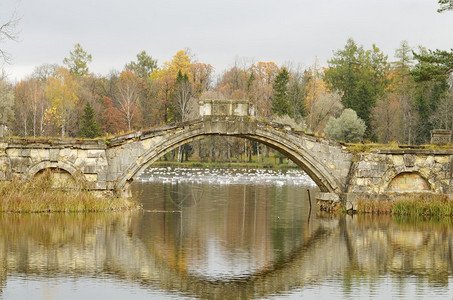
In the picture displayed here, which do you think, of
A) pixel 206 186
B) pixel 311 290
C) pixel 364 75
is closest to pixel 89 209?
pixel 311 290

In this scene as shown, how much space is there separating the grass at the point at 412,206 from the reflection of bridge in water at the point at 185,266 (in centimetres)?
289

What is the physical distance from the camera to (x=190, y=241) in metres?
22.5

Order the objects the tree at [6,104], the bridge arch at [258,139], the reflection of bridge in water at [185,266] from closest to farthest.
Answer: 1. the reflection of bridge in water at [185,266]
2. the bridge arch at [258,139]
3. the tree at [6,104]

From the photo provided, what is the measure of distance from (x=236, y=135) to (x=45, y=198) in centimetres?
771

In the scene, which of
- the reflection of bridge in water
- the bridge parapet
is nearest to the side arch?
the reflection of bridge in water

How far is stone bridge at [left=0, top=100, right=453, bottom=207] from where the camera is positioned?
28.1 m

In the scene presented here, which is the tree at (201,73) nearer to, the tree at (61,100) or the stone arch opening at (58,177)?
the tree at (61,100)

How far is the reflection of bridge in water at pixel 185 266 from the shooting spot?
666 inches

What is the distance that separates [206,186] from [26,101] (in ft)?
132

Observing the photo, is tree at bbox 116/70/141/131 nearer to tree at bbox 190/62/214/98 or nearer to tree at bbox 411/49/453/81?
tree at bbox 190/62/214/98

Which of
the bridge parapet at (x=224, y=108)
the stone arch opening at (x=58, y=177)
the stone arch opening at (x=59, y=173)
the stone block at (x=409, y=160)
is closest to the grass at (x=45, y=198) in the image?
the stone arch opening at (x=58, y=177)

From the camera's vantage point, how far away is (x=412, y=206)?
2948 cm

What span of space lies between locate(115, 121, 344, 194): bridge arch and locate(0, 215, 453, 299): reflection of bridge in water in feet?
9.69

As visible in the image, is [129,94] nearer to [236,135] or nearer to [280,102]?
[280,102]
